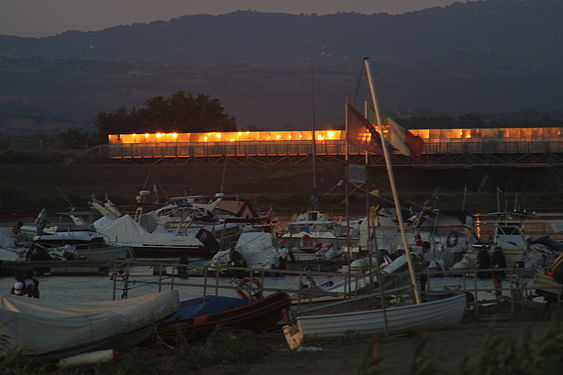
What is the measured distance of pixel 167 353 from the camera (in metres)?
15.9

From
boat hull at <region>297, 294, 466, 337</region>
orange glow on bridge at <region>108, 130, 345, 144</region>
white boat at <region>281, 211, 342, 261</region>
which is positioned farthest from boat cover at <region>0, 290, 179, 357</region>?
orange glow on bridge at <region>108, 130, 345, 144</region>

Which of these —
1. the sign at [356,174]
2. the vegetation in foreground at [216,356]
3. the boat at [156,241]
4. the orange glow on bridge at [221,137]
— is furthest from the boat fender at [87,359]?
the orange glow on bridge at [221,137]

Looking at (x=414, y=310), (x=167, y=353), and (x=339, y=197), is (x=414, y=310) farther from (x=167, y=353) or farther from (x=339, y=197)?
(x=339, y=197)

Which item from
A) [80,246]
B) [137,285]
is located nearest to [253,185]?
[80,246]

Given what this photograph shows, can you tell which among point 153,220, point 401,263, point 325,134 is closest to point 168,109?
point 325,134

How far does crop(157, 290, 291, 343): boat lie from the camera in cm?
1659

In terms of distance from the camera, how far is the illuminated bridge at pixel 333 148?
7319cm

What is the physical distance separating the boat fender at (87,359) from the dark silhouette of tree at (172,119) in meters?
85.3

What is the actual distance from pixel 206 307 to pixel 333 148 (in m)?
57.8

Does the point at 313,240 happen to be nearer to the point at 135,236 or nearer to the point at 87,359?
the point at 135,236

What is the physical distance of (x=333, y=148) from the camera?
7475cm

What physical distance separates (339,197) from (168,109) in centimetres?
4013

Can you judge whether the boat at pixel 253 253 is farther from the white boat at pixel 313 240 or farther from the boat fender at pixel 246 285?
the boat fender at pixel 246 285

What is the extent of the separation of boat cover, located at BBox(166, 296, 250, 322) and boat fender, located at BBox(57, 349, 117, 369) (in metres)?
2.34
